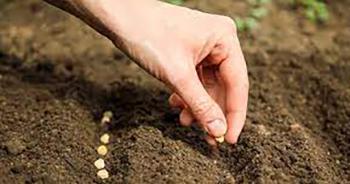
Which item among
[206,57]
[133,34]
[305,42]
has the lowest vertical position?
[305,42]

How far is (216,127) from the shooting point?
1.66 m

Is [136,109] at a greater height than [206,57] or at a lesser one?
lesser

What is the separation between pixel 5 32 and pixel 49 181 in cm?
93

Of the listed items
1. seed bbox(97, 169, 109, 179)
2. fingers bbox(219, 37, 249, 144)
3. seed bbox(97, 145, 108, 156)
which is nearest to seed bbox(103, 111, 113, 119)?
seed bbox(97, 145, 108, 156)

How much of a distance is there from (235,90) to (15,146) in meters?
0.55

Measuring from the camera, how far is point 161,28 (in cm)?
166

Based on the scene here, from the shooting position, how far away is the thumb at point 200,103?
1.62 meters

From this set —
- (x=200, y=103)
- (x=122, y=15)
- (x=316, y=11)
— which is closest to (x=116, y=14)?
(x=122, y=15)

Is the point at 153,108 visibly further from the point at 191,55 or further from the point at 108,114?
the point at 191,55

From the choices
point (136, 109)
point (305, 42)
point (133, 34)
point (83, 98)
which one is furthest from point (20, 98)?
point (305, 42)

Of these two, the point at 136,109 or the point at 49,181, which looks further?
the point at 136,109

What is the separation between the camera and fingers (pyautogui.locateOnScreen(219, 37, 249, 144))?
1733 millimetres

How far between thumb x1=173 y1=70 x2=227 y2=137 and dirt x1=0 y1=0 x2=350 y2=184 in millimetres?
120

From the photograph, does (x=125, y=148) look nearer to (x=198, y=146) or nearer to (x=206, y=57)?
(x=198, y=146)
